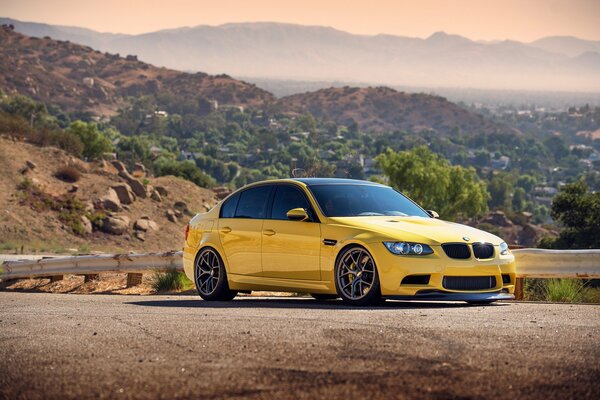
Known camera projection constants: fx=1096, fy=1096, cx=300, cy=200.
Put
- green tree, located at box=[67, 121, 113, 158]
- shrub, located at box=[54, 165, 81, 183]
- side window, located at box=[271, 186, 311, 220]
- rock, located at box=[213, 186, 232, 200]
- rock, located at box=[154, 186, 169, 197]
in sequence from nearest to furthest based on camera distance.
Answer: side window, located at box=[271, 186, 311, 220], shrub, located at box=[54, 165, 81, 183], rock, located at box=[154, 186, 169, 197], rock, located at box=[213, 186, 232, 200], green tree, located at box=[67, 121, 113, 158]

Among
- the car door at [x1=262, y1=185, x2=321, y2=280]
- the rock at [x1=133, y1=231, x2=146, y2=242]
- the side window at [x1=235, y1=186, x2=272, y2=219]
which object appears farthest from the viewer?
the rock at [x1=133, y1=231, x2=146, y2=242]

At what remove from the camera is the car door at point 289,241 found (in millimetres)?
13047

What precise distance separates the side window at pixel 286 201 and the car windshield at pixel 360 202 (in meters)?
0.18

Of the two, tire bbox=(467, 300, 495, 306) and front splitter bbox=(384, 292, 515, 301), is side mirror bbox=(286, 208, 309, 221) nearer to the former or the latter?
front splitter bbox=(384, 292, 515, 301)

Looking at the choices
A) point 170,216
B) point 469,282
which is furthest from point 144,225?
point 469,282

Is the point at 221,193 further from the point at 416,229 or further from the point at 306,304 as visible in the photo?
the point at 416,229

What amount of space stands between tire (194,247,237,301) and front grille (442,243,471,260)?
314 centimetres

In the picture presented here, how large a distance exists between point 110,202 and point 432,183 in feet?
109

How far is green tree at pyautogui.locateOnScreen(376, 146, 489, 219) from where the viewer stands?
86.8 m

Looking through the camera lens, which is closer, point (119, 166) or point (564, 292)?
point (564, 292)

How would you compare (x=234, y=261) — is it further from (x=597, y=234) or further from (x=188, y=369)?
(x=597, y=234)

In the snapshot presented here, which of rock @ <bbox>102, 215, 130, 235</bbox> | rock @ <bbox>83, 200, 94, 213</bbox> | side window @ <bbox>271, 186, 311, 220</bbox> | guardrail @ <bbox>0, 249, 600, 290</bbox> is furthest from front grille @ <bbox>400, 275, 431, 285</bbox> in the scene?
rock @ <bbox>83, 200, 94, 213</bbox>

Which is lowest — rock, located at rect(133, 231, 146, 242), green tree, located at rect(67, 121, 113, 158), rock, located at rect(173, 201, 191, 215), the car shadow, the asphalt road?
rock, located at rect(133, 231, 146, 242)

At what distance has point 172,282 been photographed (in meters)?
19.2
